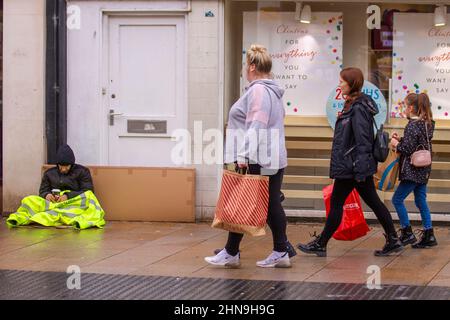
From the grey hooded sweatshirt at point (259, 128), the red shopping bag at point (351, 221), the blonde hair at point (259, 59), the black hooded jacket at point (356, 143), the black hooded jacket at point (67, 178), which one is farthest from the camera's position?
the black hooded jacket at point (67, 178)

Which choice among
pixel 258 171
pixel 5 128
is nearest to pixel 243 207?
pixel 258 171

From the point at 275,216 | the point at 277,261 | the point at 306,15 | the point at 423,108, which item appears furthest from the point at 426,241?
the point at 306,15

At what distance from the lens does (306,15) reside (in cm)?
1059

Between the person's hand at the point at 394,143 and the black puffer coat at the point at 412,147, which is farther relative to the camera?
the person's hand at the point at 394,143

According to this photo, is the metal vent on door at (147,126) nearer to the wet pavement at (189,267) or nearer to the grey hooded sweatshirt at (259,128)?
the wet pavement at (189,267)

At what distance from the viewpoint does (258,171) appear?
25.4 feet

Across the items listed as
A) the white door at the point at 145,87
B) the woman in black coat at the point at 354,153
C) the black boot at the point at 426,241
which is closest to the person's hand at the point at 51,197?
the white door at the point at 145,87

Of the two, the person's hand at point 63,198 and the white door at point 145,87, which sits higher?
the white door at point 145,87

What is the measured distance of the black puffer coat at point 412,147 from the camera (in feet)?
28.8

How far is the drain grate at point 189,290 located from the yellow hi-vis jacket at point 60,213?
2.65 meters

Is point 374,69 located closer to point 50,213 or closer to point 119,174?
point 119,174

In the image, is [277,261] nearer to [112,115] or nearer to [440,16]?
[112,115]

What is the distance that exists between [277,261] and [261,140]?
112cm
